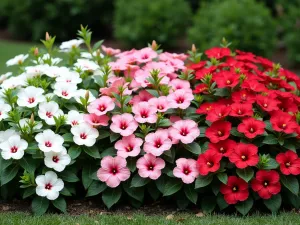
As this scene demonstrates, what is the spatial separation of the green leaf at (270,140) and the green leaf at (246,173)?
0.23m

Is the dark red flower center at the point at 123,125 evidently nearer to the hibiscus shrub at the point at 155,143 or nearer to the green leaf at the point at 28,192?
the hibiscus shrub at the point at 155,143

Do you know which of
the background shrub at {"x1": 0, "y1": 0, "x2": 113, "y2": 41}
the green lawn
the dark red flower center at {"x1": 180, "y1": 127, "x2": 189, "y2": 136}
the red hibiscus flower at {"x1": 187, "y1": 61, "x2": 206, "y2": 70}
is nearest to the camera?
the dark red flower center at {"x1": 180, "y1": 127, "x2": 189, "y2": 136}

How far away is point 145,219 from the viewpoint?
4.24m

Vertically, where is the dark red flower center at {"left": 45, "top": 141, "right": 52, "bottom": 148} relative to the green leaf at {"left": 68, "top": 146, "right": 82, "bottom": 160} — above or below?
above

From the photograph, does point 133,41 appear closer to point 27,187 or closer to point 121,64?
point 121,64

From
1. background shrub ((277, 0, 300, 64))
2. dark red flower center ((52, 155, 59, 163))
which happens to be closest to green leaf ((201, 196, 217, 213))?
dark red flower center ((52, 155, 59, 163))

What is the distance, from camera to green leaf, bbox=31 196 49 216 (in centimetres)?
442

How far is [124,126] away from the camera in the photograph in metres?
4.60

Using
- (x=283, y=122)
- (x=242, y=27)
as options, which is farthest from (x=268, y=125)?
(x=242, y=27)

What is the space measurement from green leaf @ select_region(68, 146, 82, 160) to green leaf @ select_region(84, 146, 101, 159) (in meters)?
0.05

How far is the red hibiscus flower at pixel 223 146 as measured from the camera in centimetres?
448

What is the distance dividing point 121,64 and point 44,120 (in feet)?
2.87

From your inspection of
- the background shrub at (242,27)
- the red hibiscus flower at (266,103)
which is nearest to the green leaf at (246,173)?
the red hibiscus flower at (266,103)

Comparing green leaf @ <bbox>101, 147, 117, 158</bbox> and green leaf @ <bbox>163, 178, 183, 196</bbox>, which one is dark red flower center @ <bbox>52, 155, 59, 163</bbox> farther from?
green leaf @ <bbox>163, 178, 183, 196</bbox>
